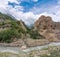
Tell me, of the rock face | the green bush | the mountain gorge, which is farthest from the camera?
the rock face

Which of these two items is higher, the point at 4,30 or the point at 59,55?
the point at 4,30

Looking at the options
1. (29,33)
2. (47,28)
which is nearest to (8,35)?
(29,33)

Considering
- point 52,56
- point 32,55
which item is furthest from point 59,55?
point 32,55

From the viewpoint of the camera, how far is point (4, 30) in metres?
47.2

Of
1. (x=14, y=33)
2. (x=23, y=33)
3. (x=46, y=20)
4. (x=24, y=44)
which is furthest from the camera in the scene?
(x=46, y=20)

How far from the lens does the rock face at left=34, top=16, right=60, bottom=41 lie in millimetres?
58897

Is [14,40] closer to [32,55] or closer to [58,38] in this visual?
[32,55]

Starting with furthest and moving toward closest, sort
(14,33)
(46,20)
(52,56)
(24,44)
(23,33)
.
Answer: (46,20) < (23,33) < (14,33) < (24,44) < (52,56)

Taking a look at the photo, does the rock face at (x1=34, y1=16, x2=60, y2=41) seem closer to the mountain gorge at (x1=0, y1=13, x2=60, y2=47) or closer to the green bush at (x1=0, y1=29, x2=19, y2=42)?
the mountain gorge at (x1=0, y1=13, x2=60, y2=47)

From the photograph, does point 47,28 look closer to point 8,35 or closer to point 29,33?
point 29,33

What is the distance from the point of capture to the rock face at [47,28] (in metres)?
58.9

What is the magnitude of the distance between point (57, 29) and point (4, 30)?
786 inches

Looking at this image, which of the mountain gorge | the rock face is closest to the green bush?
the mountain gorge

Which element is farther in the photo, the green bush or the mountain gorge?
the green bush
